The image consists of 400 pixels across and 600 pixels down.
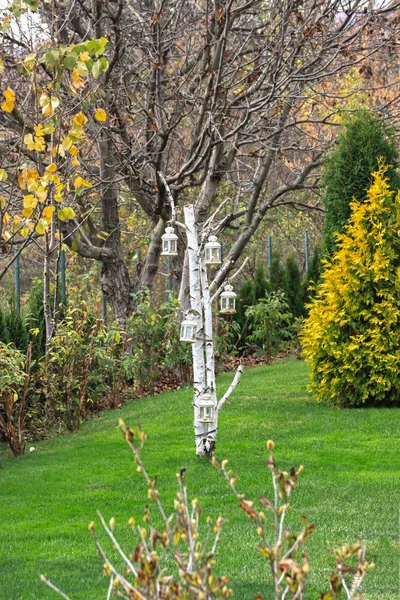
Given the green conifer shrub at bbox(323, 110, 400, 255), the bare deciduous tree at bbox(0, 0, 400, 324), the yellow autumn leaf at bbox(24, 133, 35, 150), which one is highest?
the bare deciduous tree at bbox(0, 0, 400, 324)

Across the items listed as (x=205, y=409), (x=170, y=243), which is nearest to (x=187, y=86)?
(x=170, y=243)

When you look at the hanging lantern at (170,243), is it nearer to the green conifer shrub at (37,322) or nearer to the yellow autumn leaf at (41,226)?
the yellow autumn leaf at (41,226)

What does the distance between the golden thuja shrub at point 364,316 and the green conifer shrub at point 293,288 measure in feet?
23.0

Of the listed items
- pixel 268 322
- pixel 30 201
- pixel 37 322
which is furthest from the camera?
pixel 268 322

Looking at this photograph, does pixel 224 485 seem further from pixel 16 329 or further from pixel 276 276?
pixel 276 276

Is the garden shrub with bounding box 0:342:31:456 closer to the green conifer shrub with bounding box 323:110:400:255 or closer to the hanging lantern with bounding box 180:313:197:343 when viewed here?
the hanging lantern with bounding box 180:313:197:343

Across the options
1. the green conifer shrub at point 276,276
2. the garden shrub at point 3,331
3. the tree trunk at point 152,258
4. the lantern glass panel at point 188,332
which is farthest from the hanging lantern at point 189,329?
the green conifer shrub at point 276,276

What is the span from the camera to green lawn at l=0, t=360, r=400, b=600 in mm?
4777

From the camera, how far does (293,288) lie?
16.7m

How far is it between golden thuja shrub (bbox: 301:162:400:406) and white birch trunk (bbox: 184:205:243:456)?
242 centimetres

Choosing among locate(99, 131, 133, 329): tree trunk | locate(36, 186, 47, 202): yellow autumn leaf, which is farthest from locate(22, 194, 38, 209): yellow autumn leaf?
locate(99, 131, 133, 329): tree trunk

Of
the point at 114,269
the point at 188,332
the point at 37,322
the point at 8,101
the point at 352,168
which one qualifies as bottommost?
the point at 188,332

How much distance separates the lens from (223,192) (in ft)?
64.4

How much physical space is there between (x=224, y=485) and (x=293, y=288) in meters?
10.4
